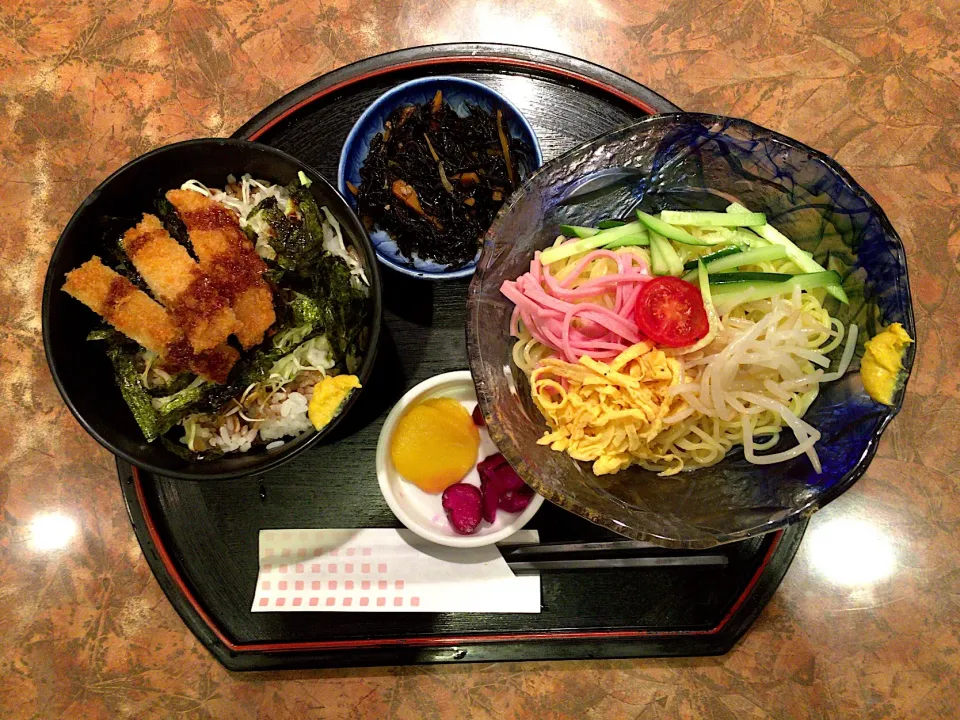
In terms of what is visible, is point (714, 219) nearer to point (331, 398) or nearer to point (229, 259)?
point (331, 398)

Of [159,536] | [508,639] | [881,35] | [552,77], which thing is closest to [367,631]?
[508,639]

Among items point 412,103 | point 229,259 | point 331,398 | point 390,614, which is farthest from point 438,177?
point 390,614

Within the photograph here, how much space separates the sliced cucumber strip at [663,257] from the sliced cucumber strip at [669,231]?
16 millimetres

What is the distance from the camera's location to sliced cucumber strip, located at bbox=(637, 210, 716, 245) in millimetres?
1601

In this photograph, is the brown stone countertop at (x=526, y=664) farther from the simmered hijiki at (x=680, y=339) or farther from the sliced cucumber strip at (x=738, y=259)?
the sliced cucumber strip at (x=738, y=259)

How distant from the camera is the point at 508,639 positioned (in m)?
1.93

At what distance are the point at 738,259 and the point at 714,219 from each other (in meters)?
0.14

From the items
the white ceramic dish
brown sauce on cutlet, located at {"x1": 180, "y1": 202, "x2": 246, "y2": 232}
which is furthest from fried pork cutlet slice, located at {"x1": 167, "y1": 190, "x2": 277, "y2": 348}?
the white ceramic dish

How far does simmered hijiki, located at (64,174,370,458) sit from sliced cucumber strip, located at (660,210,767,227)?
882mm

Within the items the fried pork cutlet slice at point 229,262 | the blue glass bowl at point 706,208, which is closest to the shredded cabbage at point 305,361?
the fried pork cutlet slice at point 229,262

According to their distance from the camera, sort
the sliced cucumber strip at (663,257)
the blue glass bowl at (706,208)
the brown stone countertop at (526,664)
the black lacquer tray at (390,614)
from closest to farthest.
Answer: the blue glass bowl at (706,208) < the sliced cucumber strip at (663,257) < the black lacquer tray at (390,614) < the brown stone countertop at (526,664)

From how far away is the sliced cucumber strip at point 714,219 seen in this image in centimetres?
163

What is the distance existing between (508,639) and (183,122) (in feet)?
7.09

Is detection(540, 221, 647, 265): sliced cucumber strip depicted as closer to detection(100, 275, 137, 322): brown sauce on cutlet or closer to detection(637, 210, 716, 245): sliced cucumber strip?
detection(637, 210, 716, 245): sliced cucumber strip
